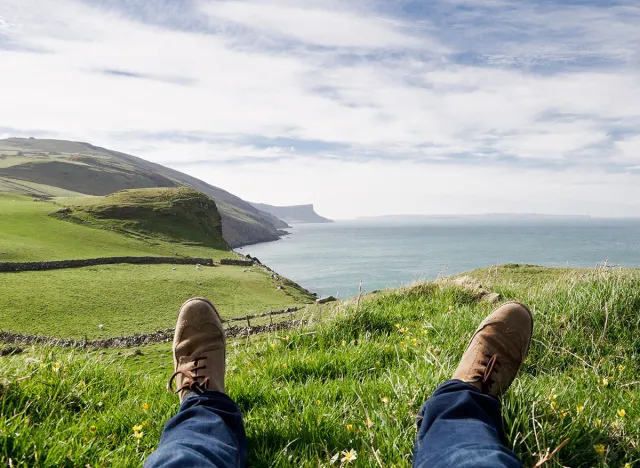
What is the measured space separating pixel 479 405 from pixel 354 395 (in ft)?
3.07

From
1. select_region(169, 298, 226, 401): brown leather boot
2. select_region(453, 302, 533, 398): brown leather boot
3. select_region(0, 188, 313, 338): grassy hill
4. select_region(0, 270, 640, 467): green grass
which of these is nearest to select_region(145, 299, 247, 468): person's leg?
select_region(169, 298, 226, 401): brown leather boot

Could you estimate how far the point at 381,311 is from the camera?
537 centimetres

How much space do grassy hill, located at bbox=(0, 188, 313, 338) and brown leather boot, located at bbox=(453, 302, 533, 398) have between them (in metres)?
19.0

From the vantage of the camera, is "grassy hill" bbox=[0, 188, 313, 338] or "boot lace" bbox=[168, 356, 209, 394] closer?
"boot lace" bbox=[168, 356, 209, 394]

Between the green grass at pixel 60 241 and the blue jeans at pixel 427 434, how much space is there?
35755mm

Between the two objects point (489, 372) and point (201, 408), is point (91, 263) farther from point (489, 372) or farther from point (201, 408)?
point (489, 372)

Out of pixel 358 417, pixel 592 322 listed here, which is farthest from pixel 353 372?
pixel 592 322

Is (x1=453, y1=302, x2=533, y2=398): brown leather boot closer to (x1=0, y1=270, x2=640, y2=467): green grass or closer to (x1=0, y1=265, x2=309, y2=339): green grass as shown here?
(x1=0, y1=270, x2=640, y2=467): green grass

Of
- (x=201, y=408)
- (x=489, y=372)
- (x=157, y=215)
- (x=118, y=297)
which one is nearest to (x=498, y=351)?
(x=489, y=372)

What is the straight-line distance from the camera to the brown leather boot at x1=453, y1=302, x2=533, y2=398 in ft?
8.75

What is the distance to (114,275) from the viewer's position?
31.0 meters

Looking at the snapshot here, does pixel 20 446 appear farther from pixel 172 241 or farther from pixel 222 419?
pixel 172 241

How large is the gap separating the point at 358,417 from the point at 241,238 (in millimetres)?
168719

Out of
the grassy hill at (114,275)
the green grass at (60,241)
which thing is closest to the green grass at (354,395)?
the grassy hill at (114,275)
